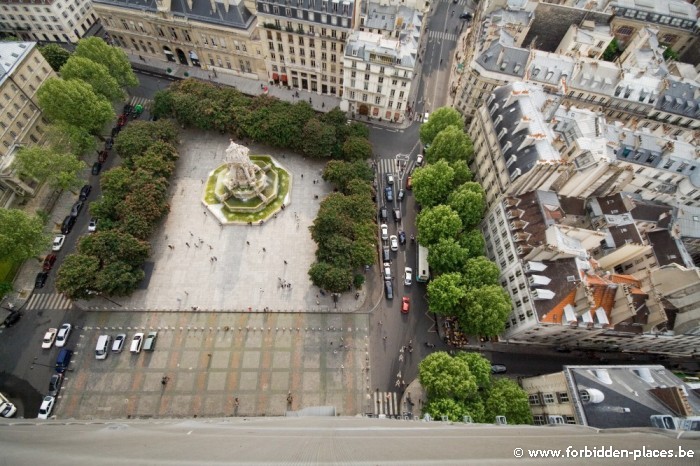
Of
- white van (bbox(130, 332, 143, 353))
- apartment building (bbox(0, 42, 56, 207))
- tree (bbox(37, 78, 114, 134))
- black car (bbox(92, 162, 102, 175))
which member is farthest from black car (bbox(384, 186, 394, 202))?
apartment building (bbox(0, 42, 56, 207))

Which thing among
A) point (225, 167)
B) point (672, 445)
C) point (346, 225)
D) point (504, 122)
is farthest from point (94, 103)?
point (672, 445)

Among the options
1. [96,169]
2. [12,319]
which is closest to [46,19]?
[96,169]

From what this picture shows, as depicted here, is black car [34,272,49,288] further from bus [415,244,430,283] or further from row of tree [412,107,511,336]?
row of tree [412,107,511,336]

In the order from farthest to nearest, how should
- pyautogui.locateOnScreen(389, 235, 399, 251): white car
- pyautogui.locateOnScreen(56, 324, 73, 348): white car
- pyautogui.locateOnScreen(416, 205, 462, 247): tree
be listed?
pyautogui.locateOnScreen(389, 235, 399, 251): white car → pyautogui.locateOnScreen(416, 205, 462, 247): tree → pyautogui.locateOnScreen(56, 324, 73, 348): white car

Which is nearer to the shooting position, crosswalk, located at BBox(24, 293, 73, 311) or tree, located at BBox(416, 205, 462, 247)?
crosswalk, located at BBox(24, 293, 73, 311)

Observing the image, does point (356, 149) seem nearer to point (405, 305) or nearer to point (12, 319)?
point (405, 305)

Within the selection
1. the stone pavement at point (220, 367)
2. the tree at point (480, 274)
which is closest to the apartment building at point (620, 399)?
the tree at point (480, 274)
